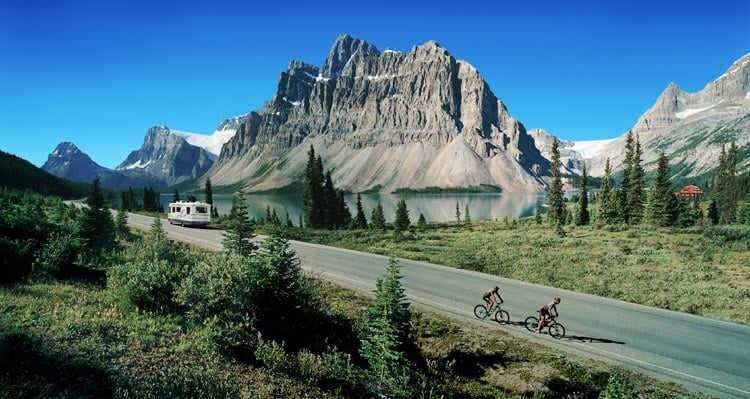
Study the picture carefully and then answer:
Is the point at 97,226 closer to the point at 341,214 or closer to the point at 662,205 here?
the point at 341,214

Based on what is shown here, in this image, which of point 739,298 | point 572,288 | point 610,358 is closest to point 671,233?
point 739,298

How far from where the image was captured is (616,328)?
15.6 metres

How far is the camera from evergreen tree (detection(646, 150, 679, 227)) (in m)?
55.9

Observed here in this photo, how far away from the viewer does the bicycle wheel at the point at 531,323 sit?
618 inches

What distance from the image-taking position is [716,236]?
35.0 meters

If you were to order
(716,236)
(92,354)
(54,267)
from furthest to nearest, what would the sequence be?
(716,236) → (54,267) → (92,354)

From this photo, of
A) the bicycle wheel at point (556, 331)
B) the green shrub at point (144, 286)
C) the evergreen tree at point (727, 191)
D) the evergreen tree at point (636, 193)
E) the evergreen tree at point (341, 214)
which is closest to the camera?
the green shrub at point (144, 286)

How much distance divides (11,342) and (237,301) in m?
4.93

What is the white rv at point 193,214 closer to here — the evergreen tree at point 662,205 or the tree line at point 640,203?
the tree line at point 640,203

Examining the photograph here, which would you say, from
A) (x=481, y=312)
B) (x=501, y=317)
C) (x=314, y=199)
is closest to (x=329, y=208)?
(x=314, y=199)

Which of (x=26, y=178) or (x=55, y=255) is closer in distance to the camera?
(x=55, y=255)

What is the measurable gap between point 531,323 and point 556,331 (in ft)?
3.35

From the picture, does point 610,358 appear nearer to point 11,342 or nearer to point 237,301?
point 237,301

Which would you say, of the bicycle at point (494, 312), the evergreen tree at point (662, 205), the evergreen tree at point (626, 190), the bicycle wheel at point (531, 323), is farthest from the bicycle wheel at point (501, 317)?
the evergreen tree at point (626, 190)
